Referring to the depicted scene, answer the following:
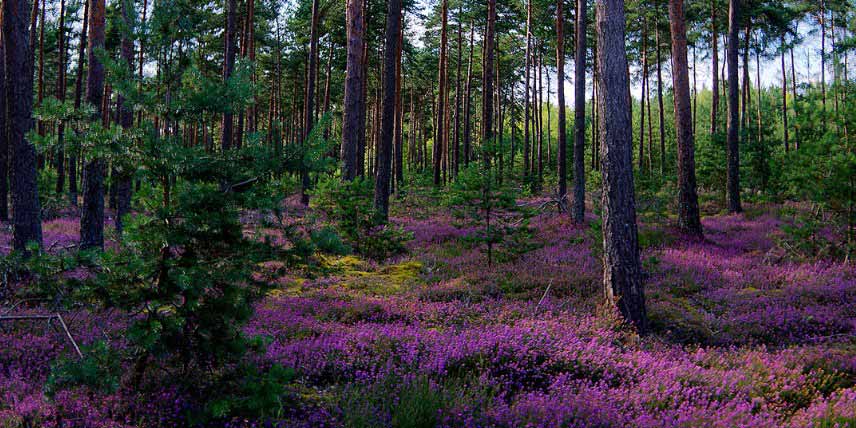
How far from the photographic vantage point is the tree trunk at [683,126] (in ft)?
40.9

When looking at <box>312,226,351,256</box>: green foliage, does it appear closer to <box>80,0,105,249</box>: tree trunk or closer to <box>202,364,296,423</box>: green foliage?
<box>202,364,296,423</box>: green foliage

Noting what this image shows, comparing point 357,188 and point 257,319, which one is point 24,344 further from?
point 357,188

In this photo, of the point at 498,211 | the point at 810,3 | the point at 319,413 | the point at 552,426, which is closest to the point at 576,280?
the point at 498,211

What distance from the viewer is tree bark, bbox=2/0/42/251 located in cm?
775

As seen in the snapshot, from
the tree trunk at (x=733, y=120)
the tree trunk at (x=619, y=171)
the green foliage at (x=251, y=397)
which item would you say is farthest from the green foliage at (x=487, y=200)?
the tree trunk at (x=733, y=120)

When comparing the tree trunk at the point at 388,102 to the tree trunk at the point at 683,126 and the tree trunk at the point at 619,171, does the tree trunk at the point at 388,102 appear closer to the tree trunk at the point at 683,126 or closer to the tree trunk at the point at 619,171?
the tree trunk at the point at 683,126

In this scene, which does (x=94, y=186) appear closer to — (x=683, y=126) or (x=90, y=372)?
(x=90, y=372)

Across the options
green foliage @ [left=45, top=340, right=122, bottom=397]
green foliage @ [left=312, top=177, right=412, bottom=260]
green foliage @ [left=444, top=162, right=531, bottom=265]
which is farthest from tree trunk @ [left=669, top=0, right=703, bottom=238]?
green foliage @ [left=45, top=340, right=122, bottom=397]

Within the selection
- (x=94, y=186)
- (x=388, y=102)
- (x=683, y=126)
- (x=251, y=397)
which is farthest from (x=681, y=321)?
(x=94, y=186)

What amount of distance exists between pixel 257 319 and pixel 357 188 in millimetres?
5824

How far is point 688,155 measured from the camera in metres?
13.0

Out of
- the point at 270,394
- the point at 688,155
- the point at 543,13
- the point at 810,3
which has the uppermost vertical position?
the point at 810,3

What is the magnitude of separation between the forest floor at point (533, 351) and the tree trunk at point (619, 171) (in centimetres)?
43

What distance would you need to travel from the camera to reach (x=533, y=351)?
211 inches
